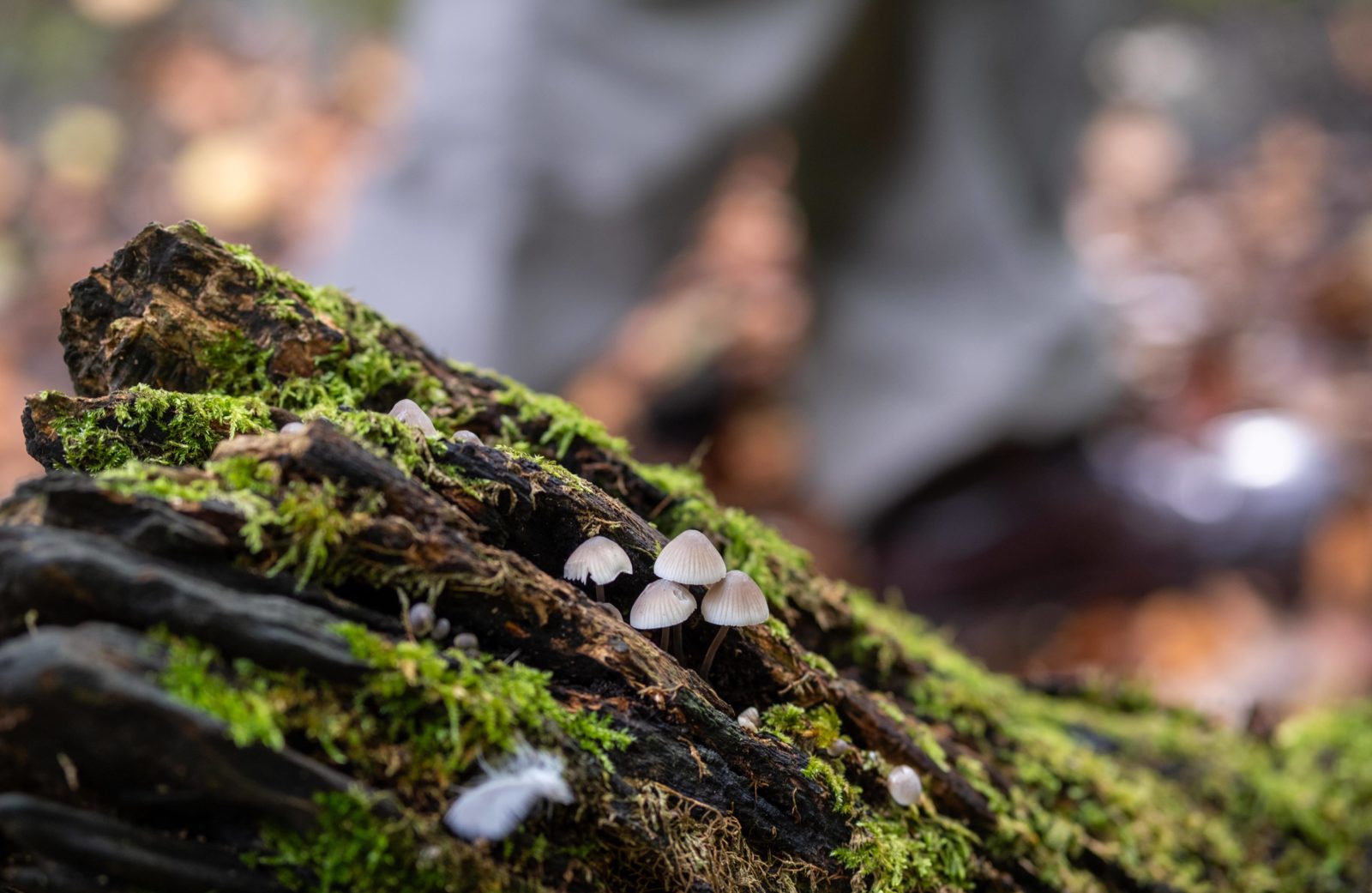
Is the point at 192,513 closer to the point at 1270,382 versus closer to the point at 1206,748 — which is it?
the point at 1206,748

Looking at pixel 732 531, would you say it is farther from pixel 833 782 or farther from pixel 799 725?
pixel 833 782

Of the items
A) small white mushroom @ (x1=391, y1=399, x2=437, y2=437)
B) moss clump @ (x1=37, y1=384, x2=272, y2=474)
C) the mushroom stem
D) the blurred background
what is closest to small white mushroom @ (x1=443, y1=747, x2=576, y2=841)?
the mushroom stem

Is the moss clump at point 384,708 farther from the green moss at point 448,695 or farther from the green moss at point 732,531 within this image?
the green moss at point 732,531

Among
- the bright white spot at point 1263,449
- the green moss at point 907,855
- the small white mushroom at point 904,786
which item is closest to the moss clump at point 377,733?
the green moss at point 907,855

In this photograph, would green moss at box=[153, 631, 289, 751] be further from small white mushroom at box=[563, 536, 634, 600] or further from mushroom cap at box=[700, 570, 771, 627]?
mushroom cap at box=[700, 570, 771, 627]

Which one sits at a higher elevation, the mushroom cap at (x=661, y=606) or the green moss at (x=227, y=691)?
the mushroom cap at (x=661, y=606)

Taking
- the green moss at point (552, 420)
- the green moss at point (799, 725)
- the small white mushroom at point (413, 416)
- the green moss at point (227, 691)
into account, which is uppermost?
the green moss at point (552, 420)
